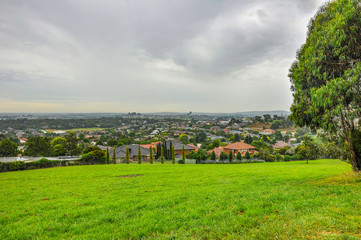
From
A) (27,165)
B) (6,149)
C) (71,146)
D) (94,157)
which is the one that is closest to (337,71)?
(27,165)

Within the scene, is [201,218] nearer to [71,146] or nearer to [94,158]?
[94,158]

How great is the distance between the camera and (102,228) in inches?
224

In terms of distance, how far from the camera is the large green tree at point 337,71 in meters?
7.52

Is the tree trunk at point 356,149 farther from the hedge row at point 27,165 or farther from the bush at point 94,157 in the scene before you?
the hedge row at point 27,165

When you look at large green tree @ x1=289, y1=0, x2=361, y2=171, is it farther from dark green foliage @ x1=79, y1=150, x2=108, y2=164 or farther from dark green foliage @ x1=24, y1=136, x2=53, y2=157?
dark green foliage @ x1=24, y1=136, x2=53, y2=157

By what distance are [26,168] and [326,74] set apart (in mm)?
40202

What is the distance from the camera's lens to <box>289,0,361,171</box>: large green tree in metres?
7.52

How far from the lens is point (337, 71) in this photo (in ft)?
28.8

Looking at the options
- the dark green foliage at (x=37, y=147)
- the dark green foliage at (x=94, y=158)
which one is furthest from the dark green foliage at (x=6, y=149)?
the dark green foliage at (x=94, y=158)

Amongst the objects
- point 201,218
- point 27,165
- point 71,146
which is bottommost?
point 71,146

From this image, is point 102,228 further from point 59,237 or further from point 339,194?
point 339,194

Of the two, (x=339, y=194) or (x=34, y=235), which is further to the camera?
(x=339, y=194)

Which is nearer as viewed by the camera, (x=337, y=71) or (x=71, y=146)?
(x=337, y=71)

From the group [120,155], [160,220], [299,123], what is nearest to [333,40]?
[299,123]
